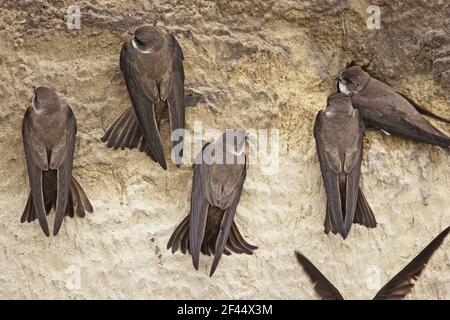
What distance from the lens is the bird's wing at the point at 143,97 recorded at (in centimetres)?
446

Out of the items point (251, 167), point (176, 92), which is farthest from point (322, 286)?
point (176, 92)

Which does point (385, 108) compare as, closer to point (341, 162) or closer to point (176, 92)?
point (341, 162)

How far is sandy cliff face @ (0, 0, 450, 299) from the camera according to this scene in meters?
4.47

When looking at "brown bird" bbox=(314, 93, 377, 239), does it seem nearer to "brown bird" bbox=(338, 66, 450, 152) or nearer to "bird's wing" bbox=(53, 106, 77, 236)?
"brown bird" bbox=(338, 66, 450, 152)

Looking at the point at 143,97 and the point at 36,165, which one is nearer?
the point at 36,165

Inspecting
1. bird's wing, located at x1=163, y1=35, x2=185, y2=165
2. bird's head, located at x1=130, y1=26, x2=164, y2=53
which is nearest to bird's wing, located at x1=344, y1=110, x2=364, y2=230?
bird's wing, located at x1=163, y1=35, x2=185, y2=165

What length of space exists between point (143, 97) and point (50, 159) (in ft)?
1.41

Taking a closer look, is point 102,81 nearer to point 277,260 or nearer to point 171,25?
point 171,25

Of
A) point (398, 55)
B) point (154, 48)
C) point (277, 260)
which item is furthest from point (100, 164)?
point (398, 55)

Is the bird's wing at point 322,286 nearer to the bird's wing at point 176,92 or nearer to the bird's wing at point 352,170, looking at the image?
the bird's wing at point 352,170

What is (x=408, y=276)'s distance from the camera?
179 inches

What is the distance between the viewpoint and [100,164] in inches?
180

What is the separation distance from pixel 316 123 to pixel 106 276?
1016mm

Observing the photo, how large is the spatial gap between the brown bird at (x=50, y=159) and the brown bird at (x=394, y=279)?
2.91 feet
